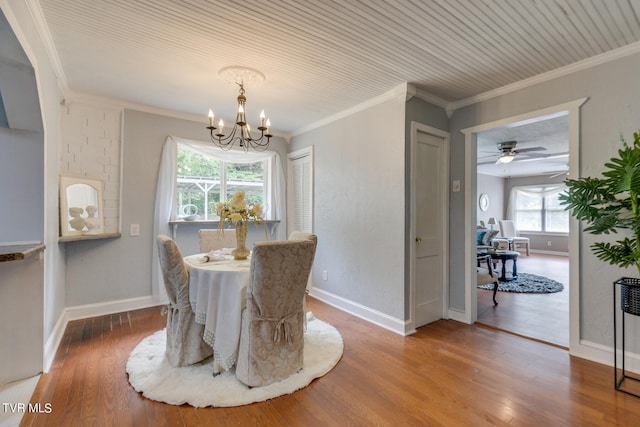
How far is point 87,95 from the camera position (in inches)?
127

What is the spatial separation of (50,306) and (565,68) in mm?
4807

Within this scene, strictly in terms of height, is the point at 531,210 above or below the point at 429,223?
above

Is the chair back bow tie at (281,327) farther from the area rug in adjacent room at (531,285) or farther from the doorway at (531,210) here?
the area rug in adjacent room at (531,285)

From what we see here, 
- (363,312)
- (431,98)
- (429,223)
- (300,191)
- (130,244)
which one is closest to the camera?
(431,98)

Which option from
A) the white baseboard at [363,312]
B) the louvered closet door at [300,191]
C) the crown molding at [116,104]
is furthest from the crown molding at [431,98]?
the crown molding at [116,104]

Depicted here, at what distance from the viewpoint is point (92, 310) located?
3.30 metres

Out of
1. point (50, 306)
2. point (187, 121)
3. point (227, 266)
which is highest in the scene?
point (187, 121)

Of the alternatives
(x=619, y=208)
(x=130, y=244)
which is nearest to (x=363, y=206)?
(x=619, y=208)

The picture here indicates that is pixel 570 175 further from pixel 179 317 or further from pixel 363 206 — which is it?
pixel 179 317

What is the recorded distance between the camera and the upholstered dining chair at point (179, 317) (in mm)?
2129

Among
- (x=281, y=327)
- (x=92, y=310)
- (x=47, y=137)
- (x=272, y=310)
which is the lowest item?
(x=92, y=310)

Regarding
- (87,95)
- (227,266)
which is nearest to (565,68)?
(227,266)

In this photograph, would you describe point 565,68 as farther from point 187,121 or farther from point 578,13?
point 187,121

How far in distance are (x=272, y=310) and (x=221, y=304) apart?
15.2 inches
